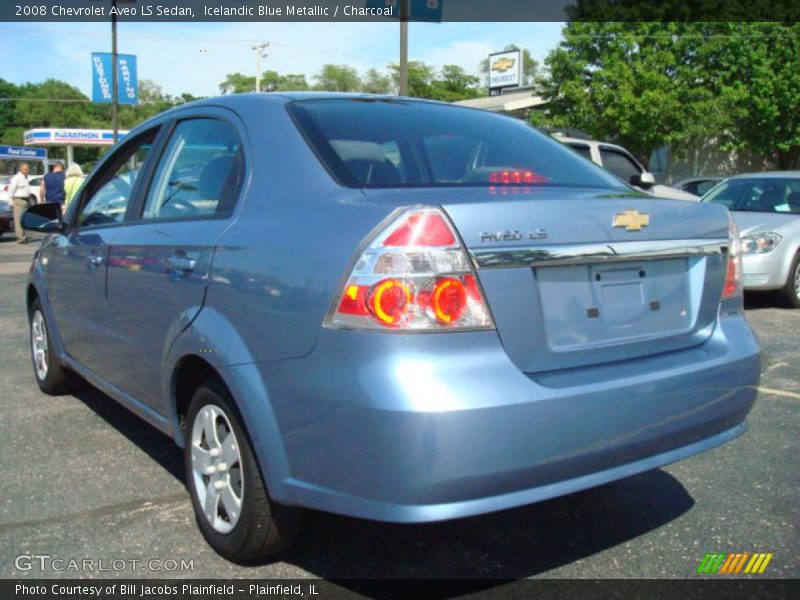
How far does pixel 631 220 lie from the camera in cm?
268

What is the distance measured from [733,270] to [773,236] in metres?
5.84

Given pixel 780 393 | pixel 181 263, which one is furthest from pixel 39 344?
pixel 780 393

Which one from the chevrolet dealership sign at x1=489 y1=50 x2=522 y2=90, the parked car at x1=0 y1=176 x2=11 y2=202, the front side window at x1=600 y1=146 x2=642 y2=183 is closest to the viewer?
the front side window at x1=600 y1=146 x2=642 y2=183

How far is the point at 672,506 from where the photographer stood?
3.41 meters

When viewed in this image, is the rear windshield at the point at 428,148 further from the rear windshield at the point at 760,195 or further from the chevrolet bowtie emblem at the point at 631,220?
the rear windshield at the point at 760,195

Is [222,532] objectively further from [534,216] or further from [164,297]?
[534,216]

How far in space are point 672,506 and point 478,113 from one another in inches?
74.8

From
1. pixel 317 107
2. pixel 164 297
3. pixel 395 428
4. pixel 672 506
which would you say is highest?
pixel 317 107

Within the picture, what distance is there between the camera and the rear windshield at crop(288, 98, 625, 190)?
110 inches

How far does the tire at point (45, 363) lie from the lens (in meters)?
4.98

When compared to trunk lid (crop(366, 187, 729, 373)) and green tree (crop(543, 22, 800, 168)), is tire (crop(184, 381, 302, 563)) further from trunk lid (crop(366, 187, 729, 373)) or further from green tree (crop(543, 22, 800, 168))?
green tree (crop(543, 22, 800, 168))

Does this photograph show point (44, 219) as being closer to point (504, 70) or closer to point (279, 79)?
point (504, 70)

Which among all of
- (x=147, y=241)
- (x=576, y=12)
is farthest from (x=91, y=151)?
(x=147, y=241)

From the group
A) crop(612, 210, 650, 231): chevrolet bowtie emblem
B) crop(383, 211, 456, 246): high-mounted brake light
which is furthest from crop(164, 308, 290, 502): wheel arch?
crop(612, 210, 650, 231): chevrolet bowtie emblem
